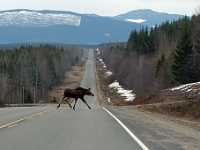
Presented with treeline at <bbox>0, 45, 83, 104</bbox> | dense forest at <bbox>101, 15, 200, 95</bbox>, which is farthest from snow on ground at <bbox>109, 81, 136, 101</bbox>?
treeline at <bbox>0, 45, 83, 104</bbox>

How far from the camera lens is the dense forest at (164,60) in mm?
87188

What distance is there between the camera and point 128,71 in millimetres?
155750

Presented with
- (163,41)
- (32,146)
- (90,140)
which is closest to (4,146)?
(32,146)

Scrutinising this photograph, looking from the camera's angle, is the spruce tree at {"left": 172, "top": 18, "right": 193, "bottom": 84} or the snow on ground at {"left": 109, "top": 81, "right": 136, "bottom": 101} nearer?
the spruce tree at {"left": 172, "top": 18, "right": 193, "bottom": 84}

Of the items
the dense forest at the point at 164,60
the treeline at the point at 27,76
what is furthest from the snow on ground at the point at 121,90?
the treeline at the point at 27,76

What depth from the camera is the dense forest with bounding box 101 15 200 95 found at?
286ft

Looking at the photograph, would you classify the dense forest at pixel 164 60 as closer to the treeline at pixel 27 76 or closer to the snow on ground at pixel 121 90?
the snow on ground at pixel 121 90

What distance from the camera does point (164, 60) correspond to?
109875 millimetres

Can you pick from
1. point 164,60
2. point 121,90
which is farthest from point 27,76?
point 164,60

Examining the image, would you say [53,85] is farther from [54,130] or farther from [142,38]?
[54,130]

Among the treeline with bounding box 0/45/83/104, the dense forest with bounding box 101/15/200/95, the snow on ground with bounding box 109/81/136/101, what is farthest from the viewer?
the treeline with bounding box 0/45/83/104

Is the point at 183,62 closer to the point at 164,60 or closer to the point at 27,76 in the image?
the point at 164,60

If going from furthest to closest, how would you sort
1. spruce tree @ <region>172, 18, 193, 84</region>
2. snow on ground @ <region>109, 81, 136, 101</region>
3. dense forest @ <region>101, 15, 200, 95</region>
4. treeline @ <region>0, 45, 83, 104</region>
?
treeline @ <region>0, 45, 83, 104</region>
snow on ground @ <region>109, 81, 136, 101</region>
dense forest @ <region>101, 15, 200, 95</region>
spruce tree @ <region>172, 18, 193, 84</region>

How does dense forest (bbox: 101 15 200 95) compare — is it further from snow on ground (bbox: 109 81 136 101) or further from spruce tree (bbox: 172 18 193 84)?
snow on ground (bbox: 109 81 136 101)
